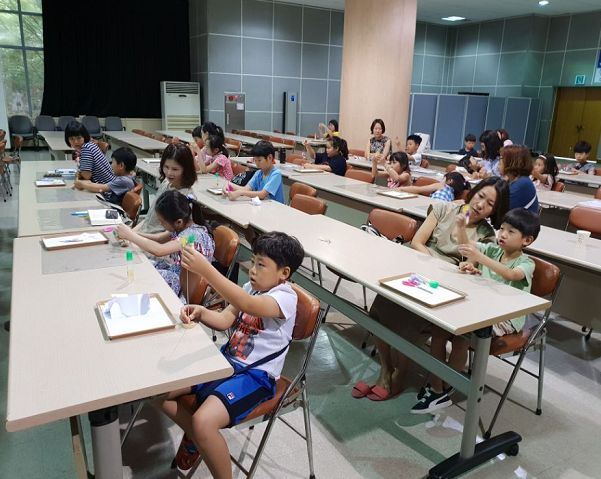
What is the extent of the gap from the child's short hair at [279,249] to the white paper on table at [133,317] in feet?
1.41

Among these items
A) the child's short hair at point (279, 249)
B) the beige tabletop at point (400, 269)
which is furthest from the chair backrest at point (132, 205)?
the child's short hair at point (279, 249)

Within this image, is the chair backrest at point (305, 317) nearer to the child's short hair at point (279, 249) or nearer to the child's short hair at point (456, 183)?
the child's short hair at point (279, 249)

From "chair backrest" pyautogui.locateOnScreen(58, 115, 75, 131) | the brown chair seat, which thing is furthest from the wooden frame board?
"chair backrest" pyautogui.locateOnScreen(58, 115, 75, 131)

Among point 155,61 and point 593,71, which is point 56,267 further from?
point 593,71

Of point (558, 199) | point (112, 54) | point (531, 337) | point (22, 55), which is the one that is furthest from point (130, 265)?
point (22, 55)

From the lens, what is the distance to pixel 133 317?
175 cm

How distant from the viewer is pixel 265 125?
1326 centimetres

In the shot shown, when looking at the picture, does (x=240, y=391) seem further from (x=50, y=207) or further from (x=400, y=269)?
(x=50, y=207)

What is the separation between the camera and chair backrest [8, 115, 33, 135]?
11938mm

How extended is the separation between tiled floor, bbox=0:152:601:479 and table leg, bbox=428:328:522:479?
0.07 m

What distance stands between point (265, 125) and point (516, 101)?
263 inches

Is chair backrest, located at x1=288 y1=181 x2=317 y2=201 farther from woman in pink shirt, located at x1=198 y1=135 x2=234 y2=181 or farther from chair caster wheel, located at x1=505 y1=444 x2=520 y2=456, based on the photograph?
chair caster wheel, located at x1=505 y1=444 x2=520 y2=456

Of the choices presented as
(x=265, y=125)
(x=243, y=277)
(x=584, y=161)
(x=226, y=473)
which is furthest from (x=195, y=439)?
(x=265, y=125)

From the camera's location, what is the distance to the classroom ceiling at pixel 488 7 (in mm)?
11227
